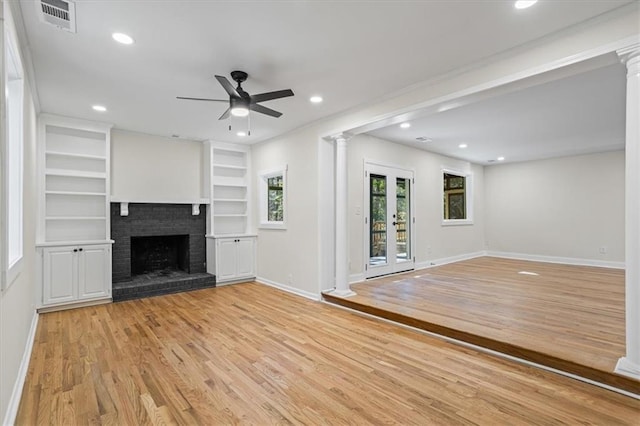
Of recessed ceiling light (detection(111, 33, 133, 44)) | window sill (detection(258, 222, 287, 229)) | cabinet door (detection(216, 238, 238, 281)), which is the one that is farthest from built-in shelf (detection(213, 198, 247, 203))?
recessed ceiling light (detection(111, 33, 133, 44))

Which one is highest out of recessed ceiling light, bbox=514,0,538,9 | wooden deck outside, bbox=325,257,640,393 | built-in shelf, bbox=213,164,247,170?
recessed ceiling light, bbox=514,0,538,9

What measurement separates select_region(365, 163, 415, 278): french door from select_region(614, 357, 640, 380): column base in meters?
3.76

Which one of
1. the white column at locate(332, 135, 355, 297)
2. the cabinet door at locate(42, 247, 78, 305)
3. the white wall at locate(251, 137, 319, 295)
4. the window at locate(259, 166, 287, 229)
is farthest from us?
the window at locate(259, 166, 287, 229)

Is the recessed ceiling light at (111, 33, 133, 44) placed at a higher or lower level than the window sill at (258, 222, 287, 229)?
higher

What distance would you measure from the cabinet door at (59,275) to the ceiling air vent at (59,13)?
3.29 metres

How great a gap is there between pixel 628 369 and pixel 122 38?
4673mm

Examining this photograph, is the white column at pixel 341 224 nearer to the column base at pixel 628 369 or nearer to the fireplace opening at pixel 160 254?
the column base at pixel 628 369

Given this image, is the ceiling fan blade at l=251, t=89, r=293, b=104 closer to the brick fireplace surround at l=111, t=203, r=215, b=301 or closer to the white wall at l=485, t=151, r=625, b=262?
the brick fireplace surround at l=111, t=203, r=215, b=301

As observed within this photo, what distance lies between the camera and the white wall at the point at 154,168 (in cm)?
550

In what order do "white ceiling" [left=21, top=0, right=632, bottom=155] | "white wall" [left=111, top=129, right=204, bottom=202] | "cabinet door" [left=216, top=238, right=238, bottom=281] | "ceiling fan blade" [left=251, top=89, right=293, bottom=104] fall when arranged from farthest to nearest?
"cabinet door" [left=216, top=238, right=238, bottom=281] → "white wall" [left=111, top=129, right=204, bottom=202] → "ceiling fan blade" [left=251, top=89, right=293, bottom=104] → "white ceiling" [left=21, top=0, right=632, bottom=155]

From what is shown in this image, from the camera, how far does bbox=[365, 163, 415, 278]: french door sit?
6.06 metres

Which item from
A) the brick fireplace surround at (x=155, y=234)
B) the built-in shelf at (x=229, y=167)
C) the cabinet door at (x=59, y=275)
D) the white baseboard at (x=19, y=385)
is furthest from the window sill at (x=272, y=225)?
the white baseboard at (x=19, y=385)

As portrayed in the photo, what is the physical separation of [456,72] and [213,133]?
4058 mm

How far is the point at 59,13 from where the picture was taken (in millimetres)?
2316
